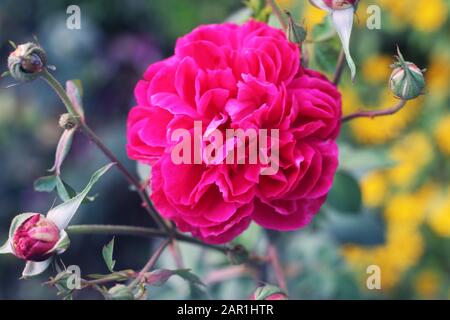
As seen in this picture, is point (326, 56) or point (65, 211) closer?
point (65, 211)

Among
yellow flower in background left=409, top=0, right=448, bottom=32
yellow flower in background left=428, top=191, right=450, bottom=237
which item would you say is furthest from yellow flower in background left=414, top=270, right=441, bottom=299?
yellow flower in background left=409, top=0, right=448, bottom=32

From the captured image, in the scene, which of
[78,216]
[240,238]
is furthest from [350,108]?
[240,238]

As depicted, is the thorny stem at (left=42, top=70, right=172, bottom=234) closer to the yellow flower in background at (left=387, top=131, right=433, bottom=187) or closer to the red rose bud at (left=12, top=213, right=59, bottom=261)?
the red rose bud at (left=12, top=213, right=59, bottom=261)

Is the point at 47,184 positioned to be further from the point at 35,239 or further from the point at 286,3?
the point at 286,3

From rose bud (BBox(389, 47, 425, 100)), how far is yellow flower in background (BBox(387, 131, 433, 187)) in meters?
1.21

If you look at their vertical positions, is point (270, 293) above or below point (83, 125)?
below

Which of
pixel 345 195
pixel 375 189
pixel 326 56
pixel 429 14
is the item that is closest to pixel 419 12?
pixel 429 14

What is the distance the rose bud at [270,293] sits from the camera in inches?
28.9

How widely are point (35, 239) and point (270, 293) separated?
0.26 metres

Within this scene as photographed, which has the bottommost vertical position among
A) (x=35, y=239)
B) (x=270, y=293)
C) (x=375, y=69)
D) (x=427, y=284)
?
(x=427, y=284)

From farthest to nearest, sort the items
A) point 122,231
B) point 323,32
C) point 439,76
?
point 439,76
point 323,32
point 122,231

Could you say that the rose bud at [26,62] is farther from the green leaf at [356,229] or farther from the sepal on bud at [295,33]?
the green leaf at [356,229]

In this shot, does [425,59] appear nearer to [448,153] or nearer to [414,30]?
[414,30]

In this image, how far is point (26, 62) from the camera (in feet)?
2.33
